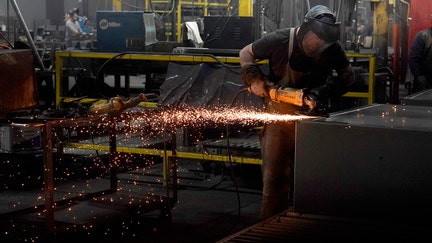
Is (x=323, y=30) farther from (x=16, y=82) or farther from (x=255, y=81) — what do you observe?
(x=16, y=82)

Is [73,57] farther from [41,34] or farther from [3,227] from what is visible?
[41,34]

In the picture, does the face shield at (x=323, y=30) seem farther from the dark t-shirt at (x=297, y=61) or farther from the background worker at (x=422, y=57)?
the background worker at (x=422, y=57)

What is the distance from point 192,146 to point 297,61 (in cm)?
302

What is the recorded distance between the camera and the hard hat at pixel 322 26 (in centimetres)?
520

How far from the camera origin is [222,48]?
9.16 m

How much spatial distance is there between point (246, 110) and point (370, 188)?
5.27 meters

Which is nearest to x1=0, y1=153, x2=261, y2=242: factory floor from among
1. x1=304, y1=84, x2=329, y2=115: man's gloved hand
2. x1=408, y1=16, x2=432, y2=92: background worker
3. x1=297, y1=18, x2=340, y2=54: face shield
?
x1=304, y1=84, x2=329, y2=115: man's gloved hand

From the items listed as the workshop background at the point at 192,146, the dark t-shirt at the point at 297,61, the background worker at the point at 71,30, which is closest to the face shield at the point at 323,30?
the dark t-shirt at the point at 297,61

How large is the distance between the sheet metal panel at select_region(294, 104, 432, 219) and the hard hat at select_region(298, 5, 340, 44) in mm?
2380

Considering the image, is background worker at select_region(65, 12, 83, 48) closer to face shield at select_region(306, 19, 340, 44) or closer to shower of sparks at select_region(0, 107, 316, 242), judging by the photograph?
shower of sparks at select_region(0, 107, 316, 242)

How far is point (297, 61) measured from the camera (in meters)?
5.49

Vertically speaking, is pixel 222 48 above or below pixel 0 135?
above

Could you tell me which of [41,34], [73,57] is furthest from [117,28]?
[41,34]

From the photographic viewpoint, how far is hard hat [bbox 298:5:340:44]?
520 centimetres
